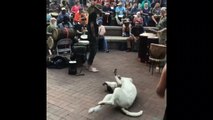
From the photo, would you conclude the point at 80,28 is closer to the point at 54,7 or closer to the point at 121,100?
the point at 54,7

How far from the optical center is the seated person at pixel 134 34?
36.1 ft

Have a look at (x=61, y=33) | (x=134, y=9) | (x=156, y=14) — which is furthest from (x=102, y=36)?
(x=134, y=9)

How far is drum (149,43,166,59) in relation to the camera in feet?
24.6

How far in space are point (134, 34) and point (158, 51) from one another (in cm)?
364

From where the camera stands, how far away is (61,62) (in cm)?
845

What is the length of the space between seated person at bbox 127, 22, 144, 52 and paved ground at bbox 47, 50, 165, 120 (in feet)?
6.26

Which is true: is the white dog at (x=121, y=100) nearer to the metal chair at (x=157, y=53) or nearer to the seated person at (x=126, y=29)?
the metal chair at (x=157, y=53)

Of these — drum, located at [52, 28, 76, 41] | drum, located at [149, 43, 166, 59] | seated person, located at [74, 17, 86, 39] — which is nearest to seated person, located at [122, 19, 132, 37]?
seated person, located at [74, 17, 86, 39]

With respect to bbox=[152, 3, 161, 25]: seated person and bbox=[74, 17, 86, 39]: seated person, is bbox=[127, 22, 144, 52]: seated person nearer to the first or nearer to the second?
bbox=[152, 3, 161, 25]: seated person
